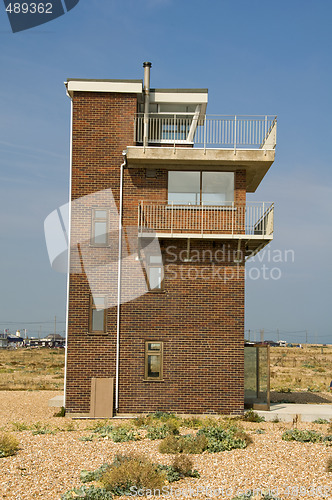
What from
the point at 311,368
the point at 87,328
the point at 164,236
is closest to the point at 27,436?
the point at 87,328

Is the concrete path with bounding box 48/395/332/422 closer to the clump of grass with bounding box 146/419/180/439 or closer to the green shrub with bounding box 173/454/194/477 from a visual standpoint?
the clump of grass with bounding box 146/419/180/439

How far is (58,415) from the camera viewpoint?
748 inches

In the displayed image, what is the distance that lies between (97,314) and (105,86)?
8.01 metres

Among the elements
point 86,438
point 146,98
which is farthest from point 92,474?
point 146,98

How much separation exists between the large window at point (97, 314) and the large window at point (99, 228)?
1925 mm

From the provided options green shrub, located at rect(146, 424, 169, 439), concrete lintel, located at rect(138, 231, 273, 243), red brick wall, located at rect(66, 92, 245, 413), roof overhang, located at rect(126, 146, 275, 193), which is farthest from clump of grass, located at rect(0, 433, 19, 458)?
roof overhang, located at rect(126, 146, 275, 193)

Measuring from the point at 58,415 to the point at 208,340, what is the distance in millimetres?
5723

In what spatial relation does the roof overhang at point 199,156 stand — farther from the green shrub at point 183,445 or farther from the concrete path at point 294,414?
the green shrub at point 183,445

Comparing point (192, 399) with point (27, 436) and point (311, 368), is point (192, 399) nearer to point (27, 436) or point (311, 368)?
point (27, 436)

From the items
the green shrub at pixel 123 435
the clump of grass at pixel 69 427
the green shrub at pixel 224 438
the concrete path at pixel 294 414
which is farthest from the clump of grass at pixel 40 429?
the concrete path at pixel 294 414

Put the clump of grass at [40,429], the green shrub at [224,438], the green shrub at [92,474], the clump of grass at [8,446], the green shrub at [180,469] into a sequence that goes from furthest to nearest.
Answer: the clump of grass at [40,429]
the green shrub at [224,438]
the clump of grass at [8,446]
the green shrub at [180,469]
the green shrub at [92,474]

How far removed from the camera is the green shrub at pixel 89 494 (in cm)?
971

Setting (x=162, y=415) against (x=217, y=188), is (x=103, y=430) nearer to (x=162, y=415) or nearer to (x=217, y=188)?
(x=162, y=415)

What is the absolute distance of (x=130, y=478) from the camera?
10.3 meters
